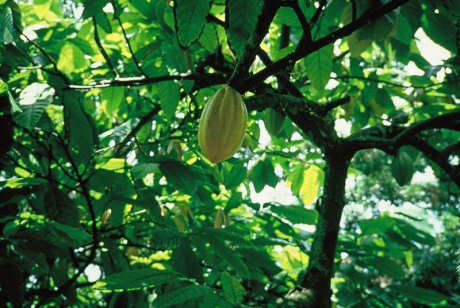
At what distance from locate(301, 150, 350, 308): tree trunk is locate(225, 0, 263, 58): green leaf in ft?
2.81

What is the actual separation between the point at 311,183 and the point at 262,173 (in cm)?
34

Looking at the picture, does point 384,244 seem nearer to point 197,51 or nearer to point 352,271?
point 352,271

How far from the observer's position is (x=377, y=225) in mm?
1584

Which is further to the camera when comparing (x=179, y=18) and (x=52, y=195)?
(x=52, y=195)

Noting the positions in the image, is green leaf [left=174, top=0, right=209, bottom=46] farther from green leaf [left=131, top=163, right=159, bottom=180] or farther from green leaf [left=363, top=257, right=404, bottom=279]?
green leaf [left=363, top=257, right=404, bottom=279]

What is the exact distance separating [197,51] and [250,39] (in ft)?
4.06

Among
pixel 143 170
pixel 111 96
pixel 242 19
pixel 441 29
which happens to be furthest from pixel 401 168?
pixel 111 96

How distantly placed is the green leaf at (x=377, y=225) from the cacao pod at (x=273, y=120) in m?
0.55

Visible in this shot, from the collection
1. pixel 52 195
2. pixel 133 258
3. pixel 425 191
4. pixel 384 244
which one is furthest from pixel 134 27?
pixel 425 191

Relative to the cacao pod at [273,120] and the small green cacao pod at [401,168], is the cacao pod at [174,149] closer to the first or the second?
the cacao pod at [273,120]

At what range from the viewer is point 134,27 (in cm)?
164

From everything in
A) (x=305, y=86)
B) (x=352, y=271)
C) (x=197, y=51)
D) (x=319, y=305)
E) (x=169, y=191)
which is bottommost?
(x=319, y=305)

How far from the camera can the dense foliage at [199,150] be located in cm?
99

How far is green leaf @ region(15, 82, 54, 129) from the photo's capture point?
3.37 ft
